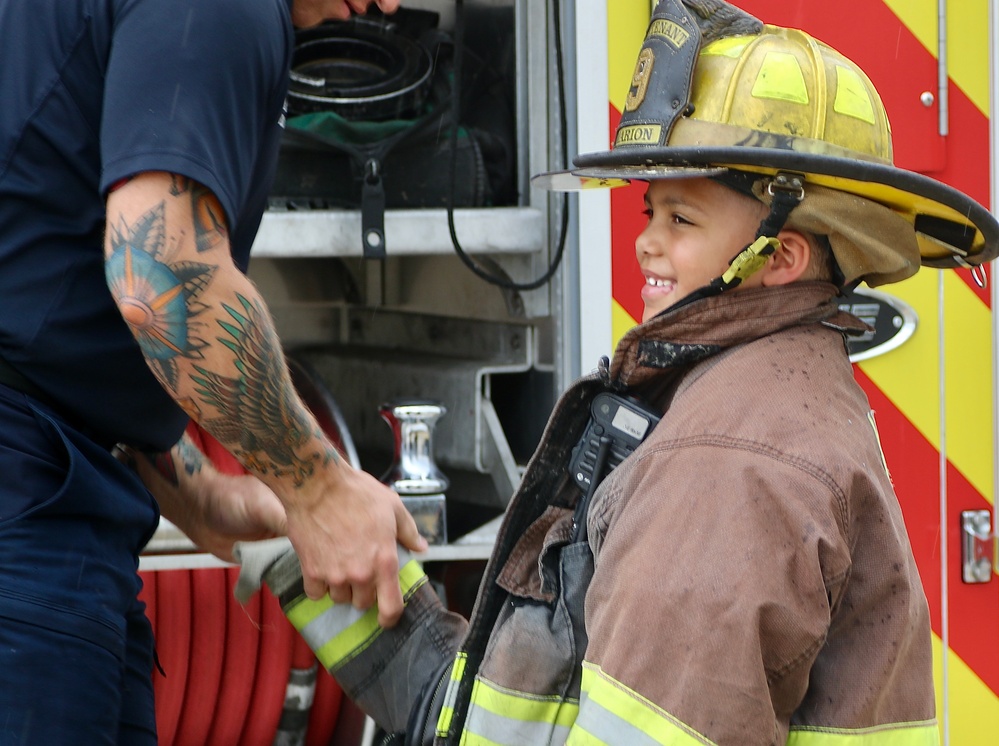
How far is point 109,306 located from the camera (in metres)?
1.62

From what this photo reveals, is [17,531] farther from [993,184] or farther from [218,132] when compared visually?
[993,184]

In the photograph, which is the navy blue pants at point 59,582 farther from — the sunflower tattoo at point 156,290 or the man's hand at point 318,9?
the man's hand at point 318,9

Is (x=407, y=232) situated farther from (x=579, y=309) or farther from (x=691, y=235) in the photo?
(x=691, y=235)

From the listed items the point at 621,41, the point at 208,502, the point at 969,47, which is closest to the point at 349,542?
the point at 208,502

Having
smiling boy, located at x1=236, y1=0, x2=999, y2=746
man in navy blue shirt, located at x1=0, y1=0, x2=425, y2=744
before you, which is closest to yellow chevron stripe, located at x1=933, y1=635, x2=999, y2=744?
smiling boy, located at x1=236, y1=0, x2=999, y2=746

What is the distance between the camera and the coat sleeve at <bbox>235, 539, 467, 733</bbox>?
1.86 metres

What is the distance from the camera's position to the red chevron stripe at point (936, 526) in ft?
8.20

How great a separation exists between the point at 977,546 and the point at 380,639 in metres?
1.27

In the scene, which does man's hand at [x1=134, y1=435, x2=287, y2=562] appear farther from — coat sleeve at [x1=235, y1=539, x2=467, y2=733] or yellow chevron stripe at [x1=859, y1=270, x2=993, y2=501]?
yellow chevron stripe at [x1=859, y1=270, x2=993, y2=501]

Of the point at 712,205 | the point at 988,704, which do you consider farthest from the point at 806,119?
the point at 988,704

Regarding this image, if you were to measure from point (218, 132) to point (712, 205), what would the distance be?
597 millimetres

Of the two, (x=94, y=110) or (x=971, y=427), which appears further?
(x=971, y=427)

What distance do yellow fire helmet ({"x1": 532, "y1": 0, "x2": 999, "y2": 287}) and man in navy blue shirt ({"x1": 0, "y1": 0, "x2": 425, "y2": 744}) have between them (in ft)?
1.59

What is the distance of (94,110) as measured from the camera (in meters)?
1.58
